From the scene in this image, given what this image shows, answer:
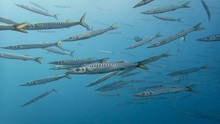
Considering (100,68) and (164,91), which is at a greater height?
(100,68)

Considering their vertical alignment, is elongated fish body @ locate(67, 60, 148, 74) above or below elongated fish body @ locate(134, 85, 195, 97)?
above

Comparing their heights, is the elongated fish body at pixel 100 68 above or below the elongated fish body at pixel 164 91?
above

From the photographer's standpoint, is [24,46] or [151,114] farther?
[151,114]

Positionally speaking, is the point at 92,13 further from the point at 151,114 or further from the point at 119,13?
the point at 151,114

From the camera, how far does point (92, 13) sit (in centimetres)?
3747

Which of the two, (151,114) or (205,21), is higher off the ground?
(205,21)

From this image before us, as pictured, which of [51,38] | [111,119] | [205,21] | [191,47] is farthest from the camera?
[51,38]

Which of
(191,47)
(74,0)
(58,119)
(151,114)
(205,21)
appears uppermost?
(74,0)

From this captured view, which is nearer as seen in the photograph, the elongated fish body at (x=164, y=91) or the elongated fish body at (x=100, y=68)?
the elongated fish body at (x=100, y=68)

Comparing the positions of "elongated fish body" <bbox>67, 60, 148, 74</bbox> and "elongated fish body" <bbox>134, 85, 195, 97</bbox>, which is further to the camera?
"elongated fish body" <bbox>134, 85, 195, 97</bbox>

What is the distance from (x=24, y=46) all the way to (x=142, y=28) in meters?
38.6

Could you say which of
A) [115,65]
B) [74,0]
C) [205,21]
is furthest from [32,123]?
[205,21]

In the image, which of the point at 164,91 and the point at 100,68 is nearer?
the point at 100,68

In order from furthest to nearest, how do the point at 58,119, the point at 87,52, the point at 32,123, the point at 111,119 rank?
the point at 87,52 < the point at 111,119 < the point at 58,119 < the point at 32,123
